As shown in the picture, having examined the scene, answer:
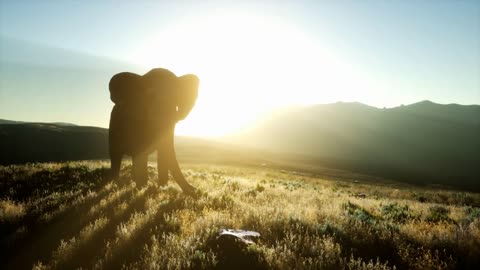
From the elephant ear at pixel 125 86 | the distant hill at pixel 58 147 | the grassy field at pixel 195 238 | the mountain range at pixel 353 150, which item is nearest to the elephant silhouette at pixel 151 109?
the elephant ear at pixel 125 86

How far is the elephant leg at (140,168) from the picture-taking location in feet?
37.6

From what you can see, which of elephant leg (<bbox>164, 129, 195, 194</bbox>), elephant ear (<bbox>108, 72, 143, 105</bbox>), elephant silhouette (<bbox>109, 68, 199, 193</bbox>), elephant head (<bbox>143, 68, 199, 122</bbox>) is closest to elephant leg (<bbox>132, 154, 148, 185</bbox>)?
elephant silhouette (<bbox>109, 68, 199, 193</bbox>)

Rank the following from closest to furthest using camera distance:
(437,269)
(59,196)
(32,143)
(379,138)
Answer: (437,269)
(59,196)
(32,143)
(379,138)

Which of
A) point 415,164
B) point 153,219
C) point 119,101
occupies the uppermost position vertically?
point 119,101

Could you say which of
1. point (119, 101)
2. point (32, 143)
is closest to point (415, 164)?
point (32, 143)

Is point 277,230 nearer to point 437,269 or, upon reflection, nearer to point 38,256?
point 437,269

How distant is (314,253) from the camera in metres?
5.52

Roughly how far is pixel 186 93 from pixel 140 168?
3.22 metres

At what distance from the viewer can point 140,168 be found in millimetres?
11680

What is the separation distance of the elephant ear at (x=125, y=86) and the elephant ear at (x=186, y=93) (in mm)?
1254

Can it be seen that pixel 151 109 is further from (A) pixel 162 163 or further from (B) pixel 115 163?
(B) pixel 115 163

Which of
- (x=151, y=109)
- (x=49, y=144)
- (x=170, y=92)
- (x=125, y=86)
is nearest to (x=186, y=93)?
(x=170, y=92)

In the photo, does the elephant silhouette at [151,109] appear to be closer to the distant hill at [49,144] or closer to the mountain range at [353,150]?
the mountain range at [353,150]

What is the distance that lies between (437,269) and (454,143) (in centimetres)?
20332
